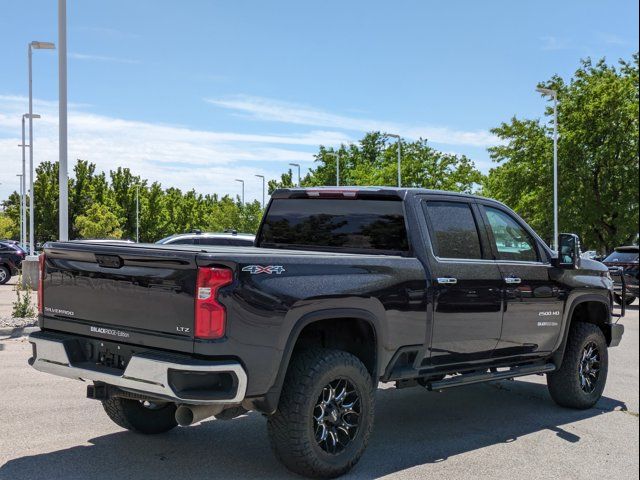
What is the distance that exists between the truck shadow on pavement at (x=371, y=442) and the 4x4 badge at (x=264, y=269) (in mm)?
1407

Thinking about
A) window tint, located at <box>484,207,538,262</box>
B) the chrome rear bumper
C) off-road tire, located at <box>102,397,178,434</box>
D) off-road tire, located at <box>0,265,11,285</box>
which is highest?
window tint, located at <box>484,207,538,262</box>

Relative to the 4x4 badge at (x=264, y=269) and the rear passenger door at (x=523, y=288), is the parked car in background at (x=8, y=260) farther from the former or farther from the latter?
the 4x4 badge at (x=264, y=269)

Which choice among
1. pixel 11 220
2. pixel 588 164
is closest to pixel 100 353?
pixel 588 164

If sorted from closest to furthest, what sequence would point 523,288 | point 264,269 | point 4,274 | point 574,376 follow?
point 264,269, point 523,288, point 574,376, point 4,274

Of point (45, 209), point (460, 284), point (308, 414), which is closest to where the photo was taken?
point (308, 414)

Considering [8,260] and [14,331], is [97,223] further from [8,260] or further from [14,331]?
[14,331]

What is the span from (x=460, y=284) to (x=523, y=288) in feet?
2.97

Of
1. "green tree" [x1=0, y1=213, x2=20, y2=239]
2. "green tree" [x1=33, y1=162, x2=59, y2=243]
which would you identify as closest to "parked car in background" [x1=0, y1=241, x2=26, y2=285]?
"green tree" [x1=33, y1=162, x2=59, y2=243]

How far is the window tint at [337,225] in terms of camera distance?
5652 mm

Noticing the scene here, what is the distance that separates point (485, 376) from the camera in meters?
5.93

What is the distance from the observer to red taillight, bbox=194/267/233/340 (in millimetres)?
4195

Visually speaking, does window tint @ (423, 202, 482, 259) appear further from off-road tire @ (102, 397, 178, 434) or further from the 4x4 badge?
off-road tire @ (102, 397, 178, 434)

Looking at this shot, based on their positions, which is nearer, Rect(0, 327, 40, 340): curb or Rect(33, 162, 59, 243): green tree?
Rect(0, 327, 40, 340): curb

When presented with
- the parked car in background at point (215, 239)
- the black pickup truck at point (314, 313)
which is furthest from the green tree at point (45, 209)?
the black pickup truck at point (314, 313)
